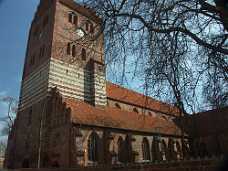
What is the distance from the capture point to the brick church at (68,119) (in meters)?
23.4

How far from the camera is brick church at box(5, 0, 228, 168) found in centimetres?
2342

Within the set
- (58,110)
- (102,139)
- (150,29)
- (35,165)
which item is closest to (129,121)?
(102,139)

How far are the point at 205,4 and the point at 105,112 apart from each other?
76.2 ft

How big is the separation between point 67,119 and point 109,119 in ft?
16.8

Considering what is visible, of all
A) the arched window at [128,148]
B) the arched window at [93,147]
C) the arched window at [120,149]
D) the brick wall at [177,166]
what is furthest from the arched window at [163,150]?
the brick wall at [177,166]

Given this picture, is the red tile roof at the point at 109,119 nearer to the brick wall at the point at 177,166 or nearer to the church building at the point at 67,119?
the church building at the point at 67,119

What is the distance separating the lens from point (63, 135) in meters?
23.4

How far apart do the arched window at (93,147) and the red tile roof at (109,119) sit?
1.18m

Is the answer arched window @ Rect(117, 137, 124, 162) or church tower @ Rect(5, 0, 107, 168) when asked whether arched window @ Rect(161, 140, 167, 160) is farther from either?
church tower @ Rect(5, 0, 107, 168)

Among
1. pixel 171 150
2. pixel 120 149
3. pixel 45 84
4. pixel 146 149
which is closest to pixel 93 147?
pixel 120 149

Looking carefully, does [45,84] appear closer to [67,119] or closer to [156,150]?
[67,119]

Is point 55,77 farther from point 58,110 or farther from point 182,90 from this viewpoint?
point 182,90

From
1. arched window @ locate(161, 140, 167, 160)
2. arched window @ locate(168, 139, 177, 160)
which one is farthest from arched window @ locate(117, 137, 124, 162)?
arched window @ locate(168, 139, 177, 160)

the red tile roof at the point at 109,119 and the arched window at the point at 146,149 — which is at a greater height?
the red tile roof at the point at 109,119
